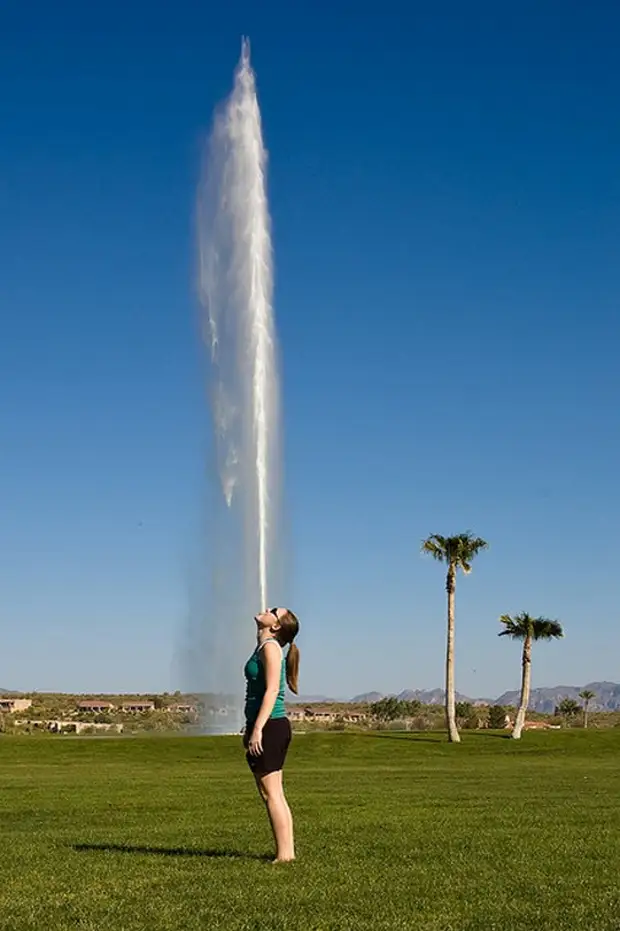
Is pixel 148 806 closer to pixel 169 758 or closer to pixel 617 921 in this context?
pixel 617 921

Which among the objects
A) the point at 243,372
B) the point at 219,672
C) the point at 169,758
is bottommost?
the point at 169,758

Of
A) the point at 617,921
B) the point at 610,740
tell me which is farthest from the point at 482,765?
the point at 617,921

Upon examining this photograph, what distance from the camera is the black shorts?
1180 centimetres

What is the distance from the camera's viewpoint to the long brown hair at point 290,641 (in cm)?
1210

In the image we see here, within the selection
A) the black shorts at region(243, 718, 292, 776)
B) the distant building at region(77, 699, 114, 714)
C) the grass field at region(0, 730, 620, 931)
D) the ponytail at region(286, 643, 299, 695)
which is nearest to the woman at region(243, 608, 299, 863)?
the black shorts at region(243, 718, 292, 776)

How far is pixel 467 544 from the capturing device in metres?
66.2

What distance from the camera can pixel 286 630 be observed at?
39.8ft

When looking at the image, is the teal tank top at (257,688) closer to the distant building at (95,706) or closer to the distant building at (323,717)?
the distant building at (323,717)

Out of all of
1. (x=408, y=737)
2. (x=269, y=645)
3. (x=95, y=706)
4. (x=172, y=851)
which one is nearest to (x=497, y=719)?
(x=408, y=737)

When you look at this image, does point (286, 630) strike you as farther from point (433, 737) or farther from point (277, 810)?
point (433, 737)

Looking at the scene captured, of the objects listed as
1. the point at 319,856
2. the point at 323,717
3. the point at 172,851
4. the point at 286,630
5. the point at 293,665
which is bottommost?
the point at 323,717

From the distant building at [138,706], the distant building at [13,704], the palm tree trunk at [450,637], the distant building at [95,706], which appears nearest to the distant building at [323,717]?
the distant building at [138,706]

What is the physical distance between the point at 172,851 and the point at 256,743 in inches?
101

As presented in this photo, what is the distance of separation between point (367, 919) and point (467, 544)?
57903 mm
